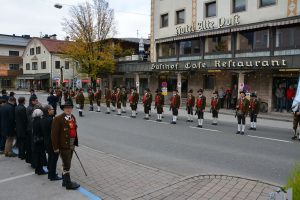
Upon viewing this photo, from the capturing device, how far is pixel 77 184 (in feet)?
21.5

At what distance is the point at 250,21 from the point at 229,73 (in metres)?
4.39

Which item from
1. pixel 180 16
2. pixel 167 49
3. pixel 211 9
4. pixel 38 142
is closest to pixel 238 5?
pixel 211 9

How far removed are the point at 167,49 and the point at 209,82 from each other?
6685 millimetres

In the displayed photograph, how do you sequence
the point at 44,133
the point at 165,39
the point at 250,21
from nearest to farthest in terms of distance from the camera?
the point at 44,133 < the point at 250,21 < the point at 165,39

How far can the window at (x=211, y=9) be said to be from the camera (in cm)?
2630

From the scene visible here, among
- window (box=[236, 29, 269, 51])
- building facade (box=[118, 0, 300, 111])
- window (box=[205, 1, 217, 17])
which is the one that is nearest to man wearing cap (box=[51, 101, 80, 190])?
building facade (box=[118, 0, 300, 111])

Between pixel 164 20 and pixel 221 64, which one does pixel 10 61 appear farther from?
pixel 221 64

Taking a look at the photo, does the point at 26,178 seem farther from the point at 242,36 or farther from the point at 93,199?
the point at 242,36

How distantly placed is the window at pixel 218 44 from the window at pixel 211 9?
6.83ft

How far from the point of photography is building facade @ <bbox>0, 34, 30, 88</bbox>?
64812 mm

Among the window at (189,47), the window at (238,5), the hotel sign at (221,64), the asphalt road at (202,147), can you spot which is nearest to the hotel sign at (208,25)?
the window at (238,5)

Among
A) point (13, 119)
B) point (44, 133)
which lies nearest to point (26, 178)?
point (44, 133)

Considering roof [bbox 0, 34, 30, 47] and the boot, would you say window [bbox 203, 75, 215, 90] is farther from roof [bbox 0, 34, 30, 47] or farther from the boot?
roof [bbox 0, 34, 30, 47]

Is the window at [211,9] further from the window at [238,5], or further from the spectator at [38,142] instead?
the spectator at [38,142]
